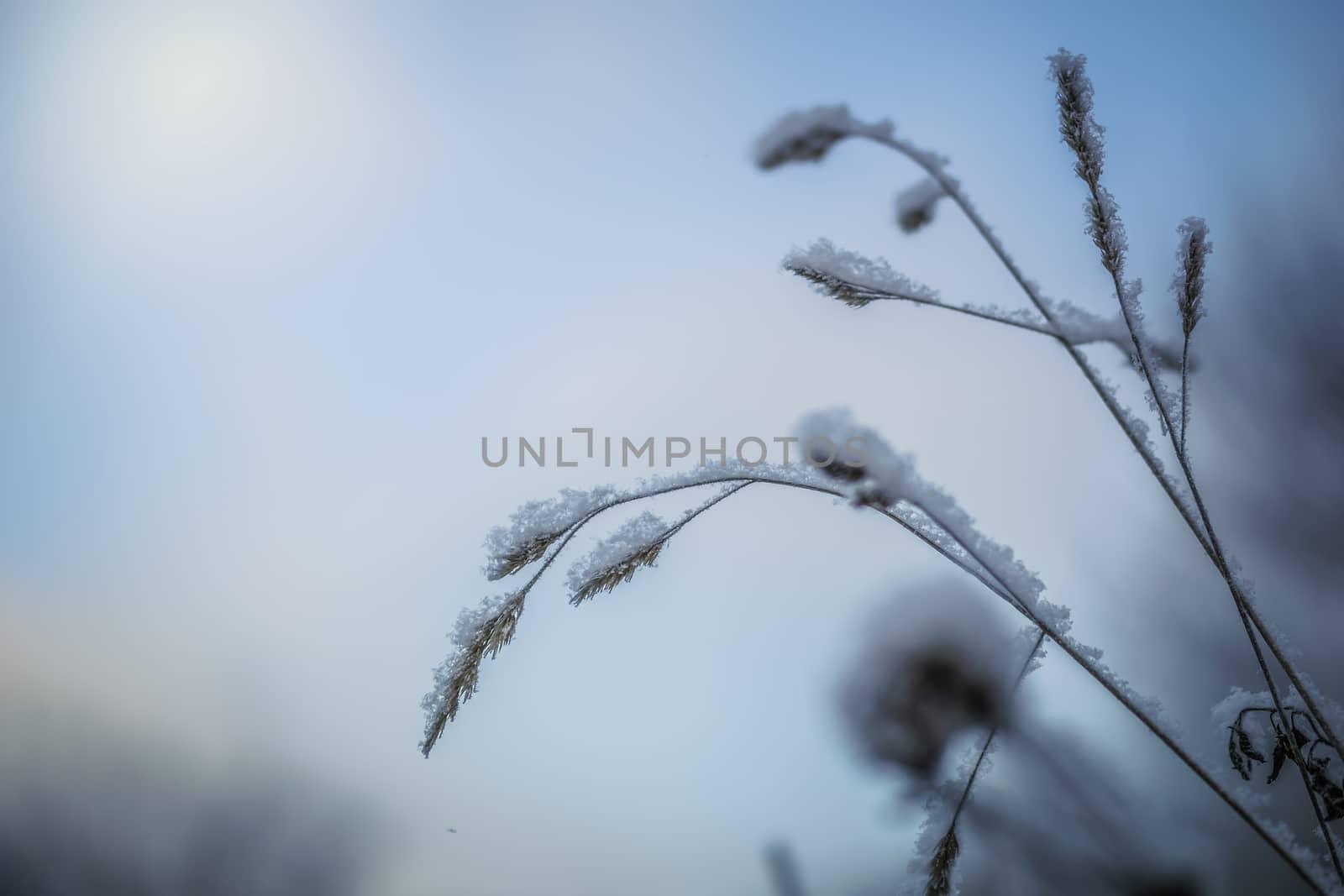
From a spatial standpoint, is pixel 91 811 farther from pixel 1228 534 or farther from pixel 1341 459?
pixel 1341 459

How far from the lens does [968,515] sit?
19.9 inches

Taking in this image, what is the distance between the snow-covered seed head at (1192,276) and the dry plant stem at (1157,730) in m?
0.35

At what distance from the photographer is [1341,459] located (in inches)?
43.3

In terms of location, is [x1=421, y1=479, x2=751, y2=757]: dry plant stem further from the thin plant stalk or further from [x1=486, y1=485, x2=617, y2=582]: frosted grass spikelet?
the thin plant stalk

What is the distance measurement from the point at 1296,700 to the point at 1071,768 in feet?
1.36

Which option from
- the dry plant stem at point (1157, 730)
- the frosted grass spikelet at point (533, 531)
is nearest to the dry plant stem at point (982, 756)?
the dry plant stem at point (1157, 730)

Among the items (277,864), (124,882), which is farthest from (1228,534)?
(124,882)

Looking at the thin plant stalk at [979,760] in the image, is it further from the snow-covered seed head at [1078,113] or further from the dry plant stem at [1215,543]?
the snow-covered seed head at [1078,113]

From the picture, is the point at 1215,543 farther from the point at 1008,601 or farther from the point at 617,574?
the point at 617,574

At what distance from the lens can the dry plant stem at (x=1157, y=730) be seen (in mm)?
457

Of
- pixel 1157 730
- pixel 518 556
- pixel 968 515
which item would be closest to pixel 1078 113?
pixel 968 515

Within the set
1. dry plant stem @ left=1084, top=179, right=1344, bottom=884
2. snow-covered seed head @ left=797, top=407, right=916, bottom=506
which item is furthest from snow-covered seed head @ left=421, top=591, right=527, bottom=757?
dry plant stem @ left=1084, top=179, right=1344, bottom=884

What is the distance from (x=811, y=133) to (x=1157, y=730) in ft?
1.78

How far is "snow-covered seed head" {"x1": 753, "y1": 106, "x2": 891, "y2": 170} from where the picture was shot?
20.3 inches
